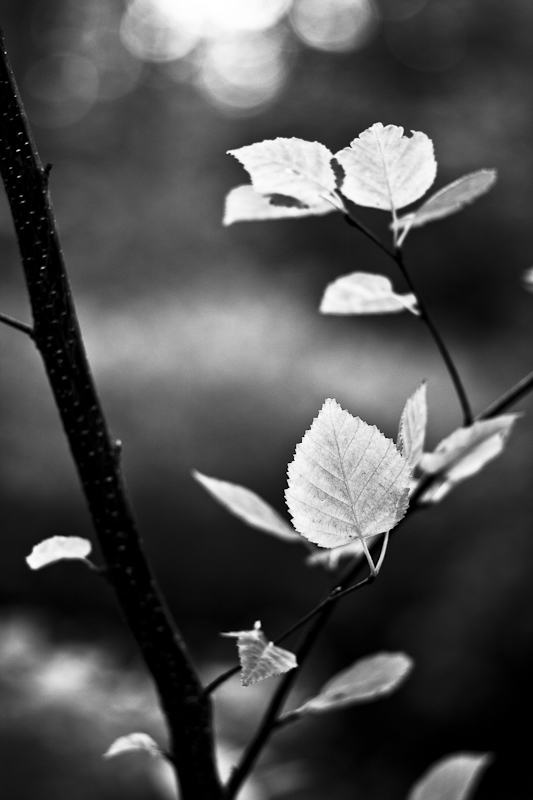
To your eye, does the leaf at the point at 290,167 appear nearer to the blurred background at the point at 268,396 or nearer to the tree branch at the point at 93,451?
the tree branch at the point at 93,451

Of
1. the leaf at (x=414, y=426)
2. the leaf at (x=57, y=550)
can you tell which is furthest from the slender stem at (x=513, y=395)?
the leaf at (x=57, y=550)

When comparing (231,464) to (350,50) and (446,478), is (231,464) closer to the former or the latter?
(446,478)

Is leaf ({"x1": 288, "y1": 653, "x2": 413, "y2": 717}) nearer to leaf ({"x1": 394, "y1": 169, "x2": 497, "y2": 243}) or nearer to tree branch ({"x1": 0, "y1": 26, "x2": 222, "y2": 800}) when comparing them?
tree branch ({"x1": 0, "y1": 26, "x2": 222, "y2": 800})

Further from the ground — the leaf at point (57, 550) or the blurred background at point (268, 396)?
the blurred background at point (268, 396)

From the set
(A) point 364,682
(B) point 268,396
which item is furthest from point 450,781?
(B) point 268,396

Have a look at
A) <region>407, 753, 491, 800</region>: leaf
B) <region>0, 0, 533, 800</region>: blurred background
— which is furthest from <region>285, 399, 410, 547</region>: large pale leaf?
<region>0, 0, 533, 800</region>: blurred background

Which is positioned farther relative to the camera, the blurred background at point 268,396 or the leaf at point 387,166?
the blurred background at point 268,396

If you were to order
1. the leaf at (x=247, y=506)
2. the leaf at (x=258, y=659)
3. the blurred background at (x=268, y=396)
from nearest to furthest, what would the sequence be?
1. the leaf at (x=258, y=659)
2. the leaf at (x=247, y=506)
3. the blurred background at (x=268, y=396)
